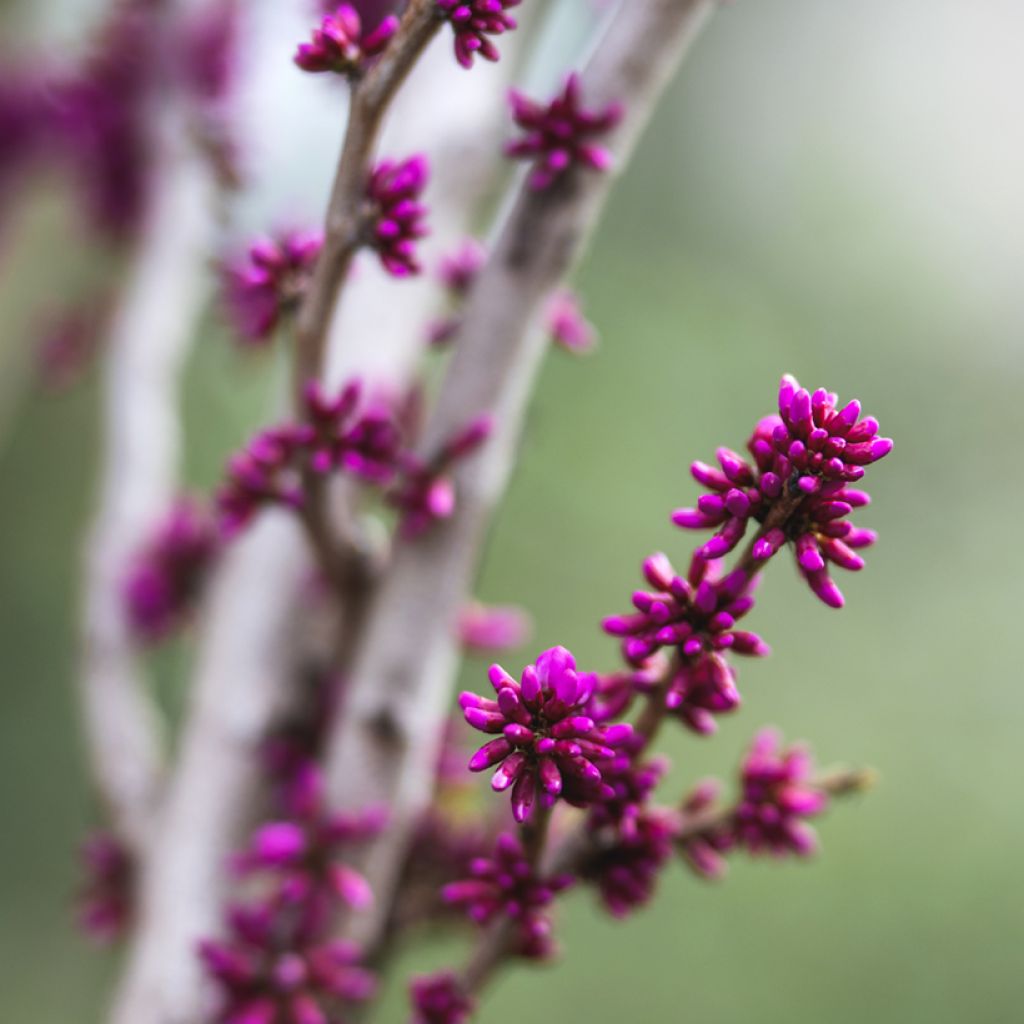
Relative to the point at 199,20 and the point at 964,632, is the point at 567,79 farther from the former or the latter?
the point at 964,632

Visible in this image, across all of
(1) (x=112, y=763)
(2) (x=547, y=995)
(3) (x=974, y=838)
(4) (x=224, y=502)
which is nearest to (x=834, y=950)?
(3) (x=974, y=838)

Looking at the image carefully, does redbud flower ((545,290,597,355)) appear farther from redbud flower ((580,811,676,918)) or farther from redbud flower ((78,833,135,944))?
redbud flower ((78,833,135,944))

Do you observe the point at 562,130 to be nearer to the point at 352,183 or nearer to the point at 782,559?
the point at 352,183

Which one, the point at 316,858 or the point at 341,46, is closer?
the point at 341,46

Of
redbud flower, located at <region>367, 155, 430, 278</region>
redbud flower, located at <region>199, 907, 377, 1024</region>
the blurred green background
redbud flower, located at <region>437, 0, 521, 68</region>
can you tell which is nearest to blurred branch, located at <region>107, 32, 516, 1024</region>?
redbud flower, located at <region>199, 907, 377, 1024</region>

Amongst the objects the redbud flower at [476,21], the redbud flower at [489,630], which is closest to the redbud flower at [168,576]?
the redbud flower at [489,630]

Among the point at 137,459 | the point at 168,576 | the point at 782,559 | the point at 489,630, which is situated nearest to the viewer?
the point at 489,630

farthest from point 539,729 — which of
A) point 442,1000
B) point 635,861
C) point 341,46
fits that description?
point 341,46
